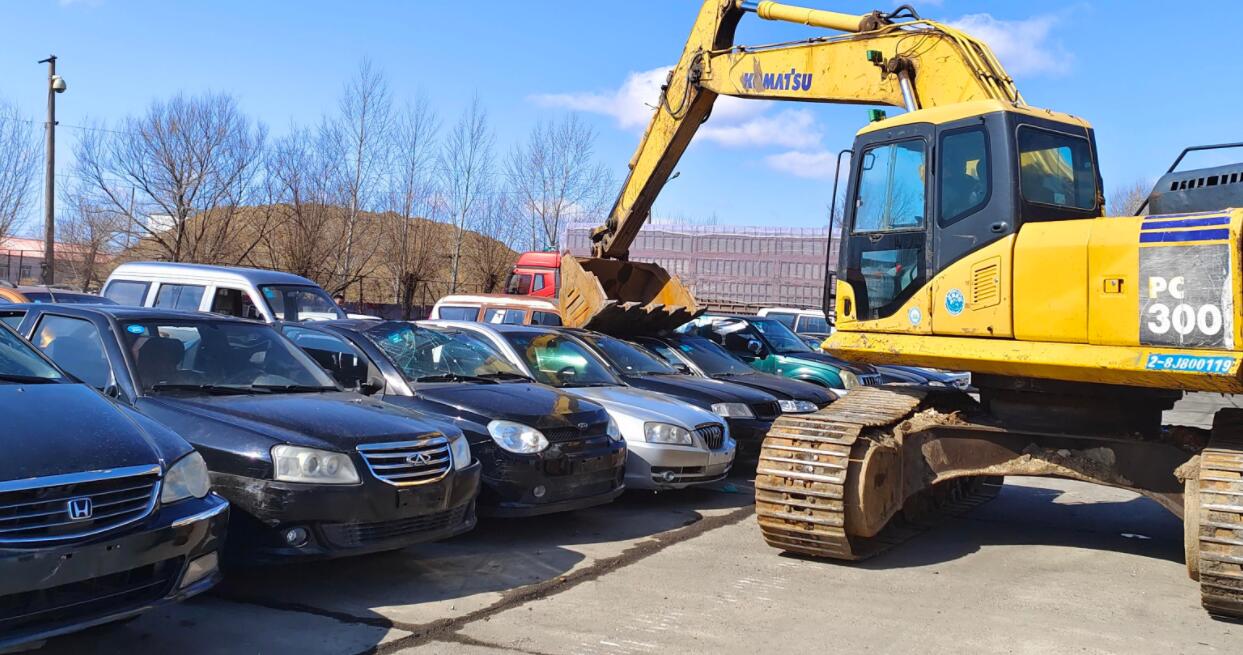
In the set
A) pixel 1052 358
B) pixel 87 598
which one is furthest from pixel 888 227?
pixel 87 598

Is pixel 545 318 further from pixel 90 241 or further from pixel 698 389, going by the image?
pixel 90 241

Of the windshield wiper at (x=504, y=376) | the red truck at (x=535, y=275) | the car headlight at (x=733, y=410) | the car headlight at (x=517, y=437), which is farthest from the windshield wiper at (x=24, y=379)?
the red truck at (x=535, y=275)

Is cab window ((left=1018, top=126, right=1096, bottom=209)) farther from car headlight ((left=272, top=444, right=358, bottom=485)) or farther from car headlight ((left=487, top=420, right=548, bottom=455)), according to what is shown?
car headlight ((left=272, top=444, right=358, bottom=485))

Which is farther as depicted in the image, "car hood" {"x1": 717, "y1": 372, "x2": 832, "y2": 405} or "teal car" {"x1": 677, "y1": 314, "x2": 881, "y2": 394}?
"teal car" {"x1": 677, "y1": 314, "x2": 881, "y2": 394}

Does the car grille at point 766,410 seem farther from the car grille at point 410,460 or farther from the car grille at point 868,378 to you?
the car grille at point 410,460

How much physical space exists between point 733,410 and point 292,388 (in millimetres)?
5264

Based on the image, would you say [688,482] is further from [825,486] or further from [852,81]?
[852,81]

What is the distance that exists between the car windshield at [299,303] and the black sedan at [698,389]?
146 inches

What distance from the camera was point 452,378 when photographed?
27.6ft

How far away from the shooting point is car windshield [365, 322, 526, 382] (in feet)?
27.7

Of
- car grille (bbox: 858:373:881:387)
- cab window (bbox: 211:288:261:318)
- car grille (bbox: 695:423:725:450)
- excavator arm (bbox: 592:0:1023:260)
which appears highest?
excavator arm (bbox: 592:0:1023:260)

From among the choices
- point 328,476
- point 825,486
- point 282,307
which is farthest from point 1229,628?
point 282,307

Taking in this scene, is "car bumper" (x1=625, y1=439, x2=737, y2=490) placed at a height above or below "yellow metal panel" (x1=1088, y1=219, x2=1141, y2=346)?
below

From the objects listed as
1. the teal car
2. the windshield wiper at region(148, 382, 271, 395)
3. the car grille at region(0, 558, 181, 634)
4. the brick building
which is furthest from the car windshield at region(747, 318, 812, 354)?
the brick building
